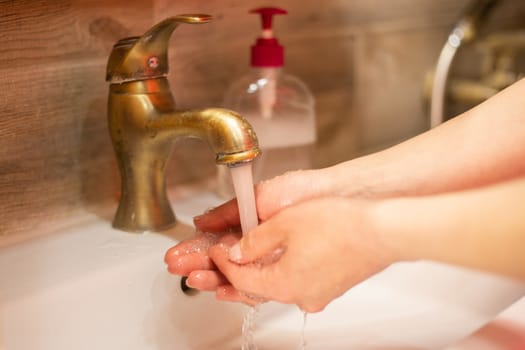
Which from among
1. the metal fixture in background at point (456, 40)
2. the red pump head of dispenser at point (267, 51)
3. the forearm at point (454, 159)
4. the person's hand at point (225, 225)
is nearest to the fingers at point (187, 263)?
the person's hand at point (225, 225)

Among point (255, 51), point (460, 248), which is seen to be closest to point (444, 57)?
point (255, 51)

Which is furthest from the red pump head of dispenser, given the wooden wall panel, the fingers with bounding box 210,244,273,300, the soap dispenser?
the fingers with bounding box 210,244,273,300

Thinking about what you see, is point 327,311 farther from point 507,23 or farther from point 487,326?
point 507,23

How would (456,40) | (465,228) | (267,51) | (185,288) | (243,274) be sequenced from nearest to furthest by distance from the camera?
1. (465,228)
2. (243,274)
3. (185,288)
4. (267,51)
5. (456,40)

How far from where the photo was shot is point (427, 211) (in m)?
0.45

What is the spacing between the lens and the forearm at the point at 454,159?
0.60 meters

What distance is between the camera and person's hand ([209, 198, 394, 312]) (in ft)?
1.57

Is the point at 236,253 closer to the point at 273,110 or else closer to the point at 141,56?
the point at 141,56

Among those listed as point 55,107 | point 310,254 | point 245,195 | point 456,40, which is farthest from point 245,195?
point 456,40

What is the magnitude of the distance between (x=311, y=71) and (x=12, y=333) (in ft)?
1.73

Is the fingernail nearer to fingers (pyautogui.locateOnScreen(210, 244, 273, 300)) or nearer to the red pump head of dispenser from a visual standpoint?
fingers (pyautogui.locateOnScreen(210, 244, 273, 300))

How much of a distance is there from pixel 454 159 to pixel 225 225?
22cm

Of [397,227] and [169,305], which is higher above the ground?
[397,227]

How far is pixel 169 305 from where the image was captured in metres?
0.64
